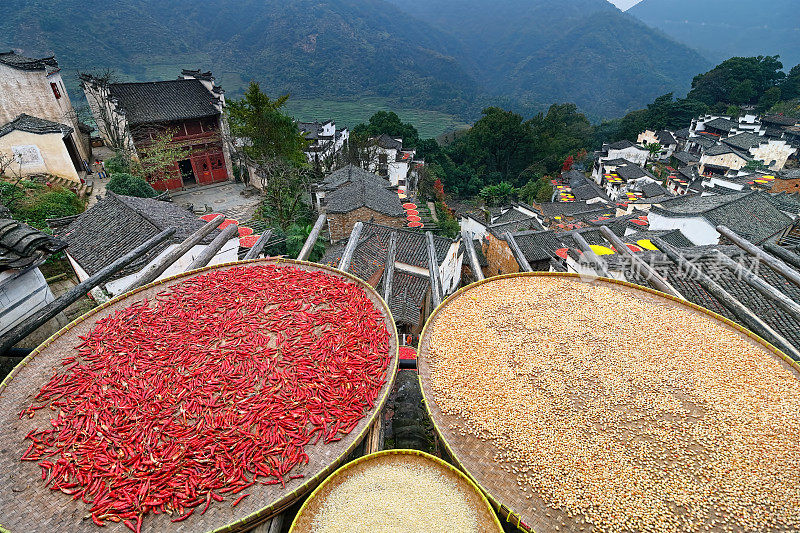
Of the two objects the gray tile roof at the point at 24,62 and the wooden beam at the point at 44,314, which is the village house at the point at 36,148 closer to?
the gray tile roof at the point at 24,62

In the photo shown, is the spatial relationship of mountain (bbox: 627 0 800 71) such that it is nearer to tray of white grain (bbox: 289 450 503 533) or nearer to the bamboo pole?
the bamboo pole

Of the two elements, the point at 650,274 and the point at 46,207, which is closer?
the point at 650,274

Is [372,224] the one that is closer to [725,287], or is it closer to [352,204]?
[352,204]

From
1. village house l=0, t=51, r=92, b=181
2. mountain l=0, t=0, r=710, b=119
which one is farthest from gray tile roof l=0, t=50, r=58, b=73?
mountain l=0, t=0, r=710, b=119

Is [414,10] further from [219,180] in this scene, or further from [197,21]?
[219,180]

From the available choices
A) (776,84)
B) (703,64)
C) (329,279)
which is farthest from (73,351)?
(703,64)

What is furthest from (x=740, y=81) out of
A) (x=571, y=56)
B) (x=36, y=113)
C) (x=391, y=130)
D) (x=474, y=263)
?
(x=571, y=56)
